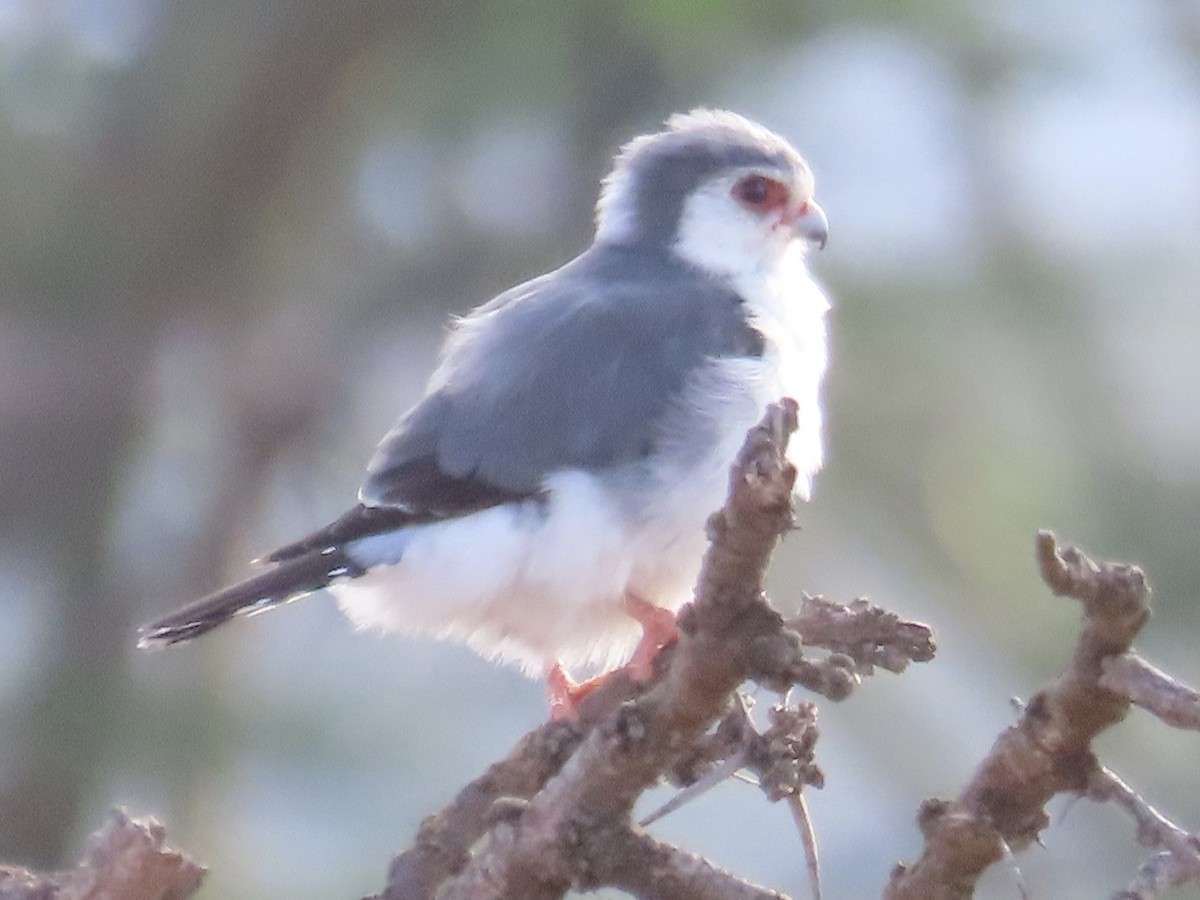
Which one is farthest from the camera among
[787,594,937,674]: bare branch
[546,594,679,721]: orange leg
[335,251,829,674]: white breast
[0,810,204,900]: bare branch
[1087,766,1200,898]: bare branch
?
[335,251,829,674]: white breast

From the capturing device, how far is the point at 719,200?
337cm

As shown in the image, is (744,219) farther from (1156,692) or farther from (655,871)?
(1156,692)

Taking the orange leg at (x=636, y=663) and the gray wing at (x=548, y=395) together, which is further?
the gray wing at (x=548, y=395)

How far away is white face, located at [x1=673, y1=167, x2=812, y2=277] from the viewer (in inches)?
129

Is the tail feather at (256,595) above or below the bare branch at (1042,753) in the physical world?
above

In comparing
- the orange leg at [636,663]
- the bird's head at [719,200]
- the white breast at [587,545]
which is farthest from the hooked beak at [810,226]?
the orange leg at [636,663]

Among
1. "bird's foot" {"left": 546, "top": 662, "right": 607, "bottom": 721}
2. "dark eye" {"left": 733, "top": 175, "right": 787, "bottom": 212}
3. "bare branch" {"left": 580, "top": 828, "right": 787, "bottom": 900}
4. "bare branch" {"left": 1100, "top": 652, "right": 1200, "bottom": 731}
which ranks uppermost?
"dark eye" {"left": 733, "top": 175, "right": 787, "bottom": 212}

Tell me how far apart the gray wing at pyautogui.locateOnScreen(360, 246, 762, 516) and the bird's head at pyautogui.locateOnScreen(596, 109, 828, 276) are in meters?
0.38

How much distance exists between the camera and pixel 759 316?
9.85ft

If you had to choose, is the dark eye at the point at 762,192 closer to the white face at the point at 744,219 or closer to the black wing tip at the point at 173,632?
the white face at the point at 744,219

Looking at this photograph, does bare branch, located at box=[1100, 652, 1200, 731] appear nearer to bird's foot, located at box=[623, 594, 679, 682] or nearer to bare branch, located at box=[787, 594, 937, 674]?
bare branch, located at box=[787, 594, 937, 674]

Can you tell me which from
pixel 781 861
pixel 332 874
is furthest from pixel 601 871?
pixel 781 861

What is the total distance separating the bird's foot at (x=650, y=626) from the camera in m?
2.51

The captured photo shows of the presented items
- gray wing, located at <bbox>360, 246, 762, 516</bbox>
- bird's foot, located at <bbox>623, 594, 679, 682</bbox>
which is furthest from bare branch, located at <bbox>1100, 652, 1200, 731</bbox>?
gray wing, located at <bbox>360, 246, 762, 516</bbox>
